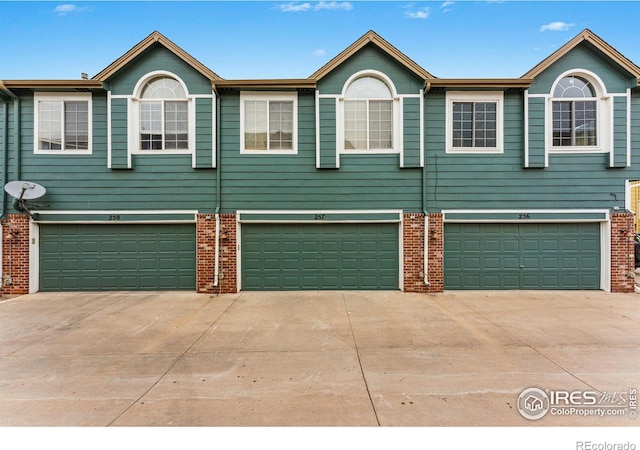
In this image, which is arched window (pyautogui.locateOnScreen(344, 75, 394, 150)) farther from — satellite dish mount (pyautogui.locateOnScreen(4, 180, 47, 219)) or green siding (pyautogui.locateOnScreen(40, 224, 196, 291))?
satellite dish mount (pyautogui.locateOnScreen(4, 180, 47, 219))

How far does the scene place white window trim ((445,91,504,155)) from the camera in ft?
27.0

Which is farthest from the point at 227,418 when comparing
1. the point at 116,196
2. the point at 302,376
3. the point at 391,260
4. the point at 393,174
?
the point at 116,196

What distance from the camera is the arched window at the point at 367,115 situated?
8.32m

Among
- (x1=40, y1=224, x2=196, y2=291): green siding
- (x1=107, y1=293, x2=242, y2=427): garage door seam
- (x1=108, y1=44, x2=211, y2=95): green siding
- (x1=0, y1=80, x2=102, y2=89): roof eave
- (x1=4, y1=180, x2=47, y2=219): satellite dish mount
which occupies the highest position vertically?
(x1=108, y1=44, x2=211, y2=95): green siding

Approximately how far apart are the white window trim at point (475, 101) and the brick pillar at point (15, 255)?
11728mm

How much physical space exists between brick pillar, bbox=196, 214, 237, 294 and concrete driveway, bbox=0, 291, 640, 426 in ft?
2.93

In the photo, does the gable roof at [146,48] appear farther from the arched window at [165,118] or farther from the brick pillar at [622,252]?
the brick pillar at [622,252]

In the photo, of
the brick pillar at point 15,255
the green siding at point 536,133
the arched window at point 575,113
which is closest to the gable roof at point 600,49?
the arched window at point 575,113

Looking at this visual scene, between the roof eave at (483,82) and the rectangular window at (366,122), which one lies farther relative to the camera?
the rectangular window at (366,122)

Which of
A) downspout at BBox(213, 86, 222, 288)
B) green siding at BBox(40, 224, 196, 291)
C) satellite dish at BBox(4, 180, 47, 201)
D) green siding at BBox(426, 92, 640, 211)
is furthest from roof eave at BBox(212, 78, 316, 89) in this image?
satellite dish at BBox(4, 180, 47, 201)

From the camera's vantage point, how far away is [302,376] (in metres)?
3.85

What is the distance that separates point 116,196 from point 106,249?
1510 mm

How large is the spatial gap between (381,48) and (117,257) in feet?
30.3

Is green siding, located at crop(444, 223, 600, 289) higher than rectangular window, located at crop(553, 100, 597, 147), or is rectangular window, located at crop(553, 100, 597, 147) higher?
rectangular window, located at crop(553, 100, 597, 147)
